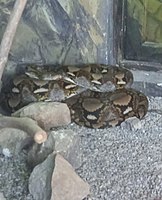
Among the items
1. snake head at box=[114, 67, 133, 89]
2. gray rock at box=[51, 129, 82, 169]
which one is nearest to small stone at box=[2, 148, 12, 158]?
gray rock at box=[51, 129, 82, 169]

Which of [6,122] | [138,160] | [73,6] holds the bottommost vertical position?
[138,160]

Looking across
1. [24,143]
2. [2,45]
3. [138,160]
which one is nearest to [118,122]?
[138,160]

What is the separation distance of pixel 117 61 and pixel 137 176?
88cm

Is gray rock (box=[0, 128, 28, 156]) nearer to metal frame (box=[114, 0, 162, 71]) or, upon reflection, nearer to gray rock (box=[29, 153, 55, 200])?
gray rock (box=[29, 153, 55, 200])

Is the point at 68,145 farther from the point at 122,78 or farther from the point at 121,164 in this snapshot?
the point at 122,78

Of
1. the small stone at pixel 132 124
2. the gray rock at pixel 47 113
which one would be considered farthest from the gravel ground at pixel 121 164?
the gray rock at pixel 47 113

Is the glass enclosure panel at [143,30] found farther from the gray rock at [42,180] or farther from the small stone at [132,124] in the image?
the gray rock at [42,180]

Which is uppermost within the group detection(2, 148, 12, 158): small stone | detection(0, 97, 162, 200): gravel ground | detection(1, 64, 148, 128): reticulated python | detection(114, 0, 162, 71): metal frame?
detection(114, 0, 162, 71): metal frame

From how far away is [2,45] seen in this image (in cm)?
270

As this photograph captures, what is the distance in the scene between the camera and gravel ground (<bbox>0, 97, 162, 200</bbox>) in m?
2.77

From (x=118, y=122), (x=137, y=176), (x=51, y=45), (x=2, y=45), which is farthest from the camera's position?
(x=51, y=45)

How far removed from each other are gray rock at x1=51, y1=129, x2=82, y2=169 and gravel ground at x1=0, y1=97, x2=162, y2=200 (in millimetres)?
81

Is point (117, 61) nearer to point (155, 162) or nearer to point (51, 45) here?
point (51, 45)

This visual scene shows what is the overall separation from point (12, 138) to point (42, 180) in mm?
407
